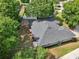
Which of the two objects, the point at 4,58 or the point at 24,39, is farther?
the point at 24,39

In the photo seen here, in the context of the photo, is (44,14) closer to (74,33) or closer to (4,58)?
(74,33)

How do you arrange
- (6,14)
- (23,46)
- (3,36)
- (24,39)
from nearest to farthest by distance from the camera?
(3,36) → (23,46) → (24,39) → (6,14)

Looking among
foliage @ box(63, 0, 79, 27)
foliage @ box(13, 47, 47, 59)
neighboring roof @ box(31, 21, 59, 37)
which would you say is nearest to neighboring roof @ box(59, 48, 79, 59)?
foliage @ box(13, 47, 47, 59)

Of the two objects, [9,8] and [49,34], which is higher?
[9,8]

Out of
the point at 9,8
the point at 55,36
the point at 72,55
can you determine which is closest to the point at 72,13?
the point at 55,36

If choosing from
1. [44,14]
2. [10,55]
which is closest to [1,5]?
[44,14]

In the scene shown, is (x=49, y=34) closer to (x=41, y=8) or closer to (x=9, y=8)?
(x=41, y=8)

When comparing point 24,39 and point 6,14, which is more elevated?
point 6,14

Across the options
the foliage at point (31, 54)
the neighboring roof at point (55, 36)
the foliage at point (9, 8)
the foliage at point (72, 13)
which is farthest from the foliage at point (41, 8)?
the foliage at point (31, 54)
